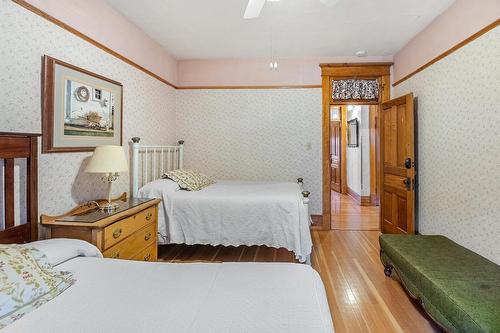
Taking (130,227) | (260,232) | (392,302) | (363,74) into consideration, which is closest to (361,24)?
(363,74)

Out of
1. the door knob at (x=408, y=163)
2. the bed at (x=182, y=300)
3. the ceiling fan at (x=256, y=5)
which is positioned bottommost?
the bed at (x=182, y=300)

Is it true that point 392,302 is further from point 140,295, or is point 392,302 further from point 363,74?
point 363,74

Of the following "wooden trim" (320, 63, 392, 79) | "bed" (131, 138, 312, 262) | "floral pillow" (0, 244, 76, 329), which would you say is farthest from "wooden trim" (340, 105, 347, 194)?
"floral pillow" (0, 244, 76, 329)

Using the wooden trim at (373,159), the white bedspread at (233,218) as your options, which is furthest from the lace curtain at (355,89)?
the white bedspread at (233,218)

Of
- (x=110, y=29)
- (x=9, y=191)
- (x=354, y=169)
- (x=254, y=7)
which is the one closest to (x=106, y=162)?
(x=9, y=191)

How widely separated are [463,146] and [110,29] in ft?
11.7

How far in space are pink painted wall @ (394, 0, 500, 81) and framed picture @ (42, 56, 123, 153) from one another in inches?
132

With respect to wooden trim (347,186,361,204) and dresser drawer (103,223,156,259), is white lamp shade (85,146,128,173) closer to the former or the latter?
dresser drawer (103,223,156,259)

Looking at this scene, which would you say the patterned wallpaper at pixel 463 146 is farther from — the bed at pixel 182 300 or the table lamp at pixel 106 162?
the table lamp at pixel 106 162

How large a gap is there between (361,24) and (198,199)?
2.71m

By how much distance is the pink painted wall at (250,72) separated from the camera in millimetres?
4566

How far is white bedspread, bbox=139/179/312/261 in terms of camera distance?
9.63 ft

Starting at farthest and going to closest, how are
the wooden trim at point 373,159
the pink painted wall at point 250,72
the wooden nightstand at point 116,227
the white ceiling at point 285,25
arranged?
the wooden trim at point 373,159 < the pink painted wall at point 250,72 < the white ceiling at point 285,25 < the wooden nightstand at point 116,227

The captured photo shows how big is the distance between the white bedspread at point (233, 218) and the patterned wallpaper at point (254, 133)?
1433 millimetres
